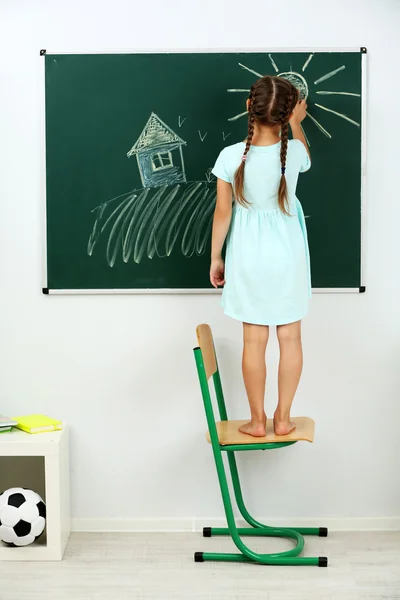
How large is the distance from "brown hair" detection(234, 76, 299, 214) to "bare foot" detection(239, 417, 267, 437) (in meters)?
0.83

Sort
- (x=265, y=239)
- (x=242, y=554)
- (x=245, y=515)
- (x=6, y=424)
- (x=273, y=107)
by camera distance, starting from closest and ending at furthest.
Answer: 1. (x=273, y=107)
2. (x=265, y=239)
3. (x=242, y=554)
4. (x=6, y=424)
5. (x=245, y=515)

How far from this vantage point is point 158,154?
10.1 ft

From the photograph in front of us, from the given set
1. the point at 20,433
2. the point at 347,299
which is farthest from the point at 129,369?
the point at 347,299

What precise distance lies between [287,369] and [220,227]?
57 centimetres

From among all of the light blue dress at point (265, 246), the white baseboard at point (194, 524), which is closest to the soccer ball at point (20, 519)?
the white baseboard at point (194, 524)

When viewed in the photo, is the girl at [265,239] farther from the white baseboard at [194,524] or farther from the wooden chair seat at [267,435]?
the white baseboard at [194,524]

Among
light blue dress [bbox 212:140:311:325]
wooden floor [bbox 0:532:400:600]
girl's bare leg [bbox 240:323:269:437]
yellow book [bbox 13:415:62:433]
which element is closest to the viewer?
wooden floor [bbox 0:532:400:600]

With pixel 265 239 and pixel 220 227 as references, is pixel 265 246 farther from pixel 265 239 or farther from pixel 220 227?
pixel 220 227

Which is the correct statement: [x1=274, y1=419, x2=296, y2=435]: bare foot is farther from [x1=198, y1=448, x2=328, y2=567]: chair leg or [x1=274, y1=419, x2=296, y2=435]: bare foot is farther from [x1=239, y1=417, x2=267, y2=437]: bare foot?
[x1=198, y1=448, x2=328, y2=567]: chair leg

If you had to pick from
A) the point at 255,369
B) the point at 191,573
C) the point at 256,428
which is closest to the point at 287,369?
the point at 255,369

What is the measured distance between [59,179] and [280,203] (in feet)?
3.07

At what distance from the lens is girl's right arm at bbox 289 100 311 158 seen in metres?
2.88

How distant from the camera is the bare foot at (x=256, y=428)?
279 cm

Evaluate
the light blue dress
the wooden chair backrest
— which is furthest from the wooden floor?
the light blue dress
